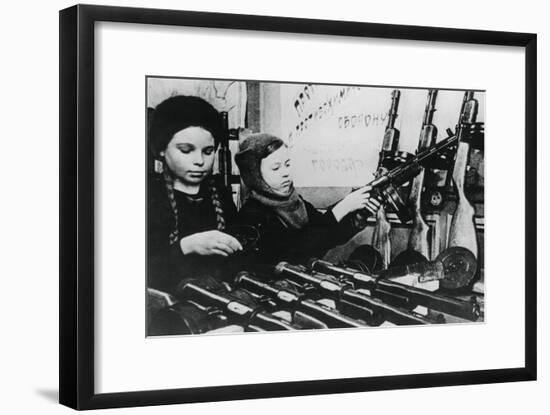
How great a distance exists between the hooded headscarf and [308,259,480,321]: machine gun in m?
0.12

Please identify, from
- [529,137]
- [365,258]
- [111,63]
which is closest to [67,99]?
[111,63]

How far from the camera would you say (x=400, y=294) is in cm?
Result: 317

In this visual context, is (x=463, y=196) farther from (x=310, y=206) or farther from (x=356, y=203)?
(x=310, y=206)

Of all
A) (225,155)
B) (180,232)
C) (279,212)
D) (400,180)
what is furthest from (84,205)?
(400,180)

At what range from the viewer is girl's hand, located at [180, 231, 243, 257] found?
297 centimetres

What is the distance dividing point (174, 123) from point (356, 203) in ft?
1.63

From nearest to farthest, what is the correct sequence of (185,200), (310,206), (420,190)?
(185,200), (310,206), (420,190)

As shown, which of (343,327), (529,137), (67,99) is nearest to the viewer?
(67,99)

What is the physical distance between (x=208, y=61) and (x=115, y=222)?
1.42 feet

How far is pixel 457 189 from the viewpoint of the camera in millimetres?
3229

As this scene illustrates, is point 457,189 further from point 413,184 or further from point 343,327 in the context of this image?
point 343,327

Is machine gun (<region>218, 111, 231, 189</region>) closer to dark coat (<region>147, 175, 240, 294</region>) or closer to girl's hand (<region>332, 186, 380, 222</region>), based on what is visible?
dark coat (<region>147, 175, 240, 294</region>)

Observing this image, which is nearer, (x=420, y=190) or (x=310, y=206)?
(x=310, y=206)

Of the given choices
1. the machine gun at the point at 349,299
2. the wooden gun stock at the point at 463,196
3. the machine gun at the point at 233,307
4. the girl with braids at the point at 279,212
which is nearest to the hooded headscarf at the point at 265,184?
the girl with braids at the point at 279,212
